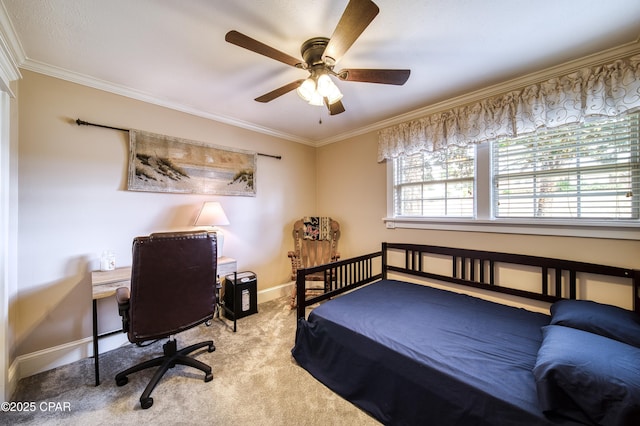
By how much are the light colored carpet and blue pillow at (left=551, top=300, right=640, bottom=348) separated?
133cm

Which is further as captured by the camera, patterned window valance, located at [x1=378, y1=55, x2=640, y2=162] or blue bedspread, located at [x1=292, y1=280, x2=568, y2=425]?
patterned window valance, located at [x1=378, y1=55, x2=640, y2=162]

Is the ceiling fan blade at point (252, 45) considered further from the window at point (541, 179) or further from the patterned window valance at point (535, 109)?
the window at point (541, 179)

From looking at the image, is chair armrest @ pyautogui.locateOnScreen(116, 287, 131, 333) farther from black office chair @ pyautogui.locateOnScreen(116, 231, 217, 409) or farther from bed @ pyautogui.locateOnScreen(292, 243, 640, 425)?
bed @ pyautogui.locateOnScreen(292, 243, 640, 425)

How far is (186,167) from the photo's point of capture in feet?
8.57

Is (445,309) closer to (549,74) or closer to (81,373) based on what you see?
(549,74)

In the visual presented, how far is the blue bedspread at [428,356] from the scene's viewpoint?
1.12 m

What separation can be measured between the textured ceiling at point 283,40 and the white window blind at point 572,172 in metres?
0.57

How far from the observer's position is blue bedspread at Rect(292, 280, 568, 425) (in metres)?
1.12

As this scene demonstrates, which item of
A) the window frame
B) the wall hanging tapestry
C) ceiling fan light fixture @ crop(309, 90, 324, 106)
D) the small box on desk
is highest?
ceiling fan light fixture @ crop(309, 90, 324, 106)

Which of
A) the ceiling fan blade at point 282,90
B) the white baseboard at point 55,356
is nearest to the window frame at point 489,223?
the ceiling fan blade at point 282,90

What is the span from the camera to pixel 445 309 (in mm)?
1946

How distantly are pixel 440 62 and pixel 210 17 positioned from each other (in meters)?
1.64

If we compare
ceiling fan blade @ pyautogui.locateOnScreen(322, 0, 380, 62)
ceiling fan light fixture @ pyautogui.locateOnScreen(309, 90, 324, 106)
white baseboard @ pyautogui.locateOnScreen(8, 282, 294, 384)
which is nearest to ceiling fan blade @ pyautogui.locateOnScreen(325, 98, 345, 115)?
ceiling fan light fixture @ pyautogui.locateOnScreen(309, 90, 324, 106)

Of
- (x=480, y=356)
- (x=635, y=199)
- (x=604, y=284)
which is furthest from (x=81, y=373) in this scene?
(x=635, y=199)
